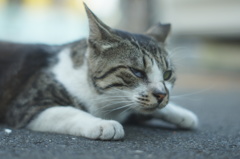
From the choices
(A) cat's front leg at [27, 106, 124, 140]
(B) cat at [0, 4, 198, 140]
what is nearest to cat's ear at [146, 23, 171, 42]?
(B) cat at [0, 4, 198, 140]

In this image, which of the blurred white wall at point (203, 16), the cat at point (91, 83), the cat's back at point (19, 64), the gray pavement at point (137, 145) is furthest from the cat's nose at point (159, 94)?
the blurred white wall at point (203, 16)

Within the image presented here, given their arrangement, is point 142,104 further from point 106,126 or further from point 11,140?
point 11,140

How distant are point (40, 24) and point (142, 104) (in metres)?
7.29

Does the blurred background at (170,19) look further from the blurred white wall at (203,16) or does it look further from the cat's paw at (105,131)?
the cat's paw at (105,131)

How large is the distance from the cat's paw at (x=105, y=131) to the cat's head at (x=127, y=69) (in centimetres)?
25

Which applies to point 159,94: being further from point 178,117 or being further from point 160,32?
point 160,32

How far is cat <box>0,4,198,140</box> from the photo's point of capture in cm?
222

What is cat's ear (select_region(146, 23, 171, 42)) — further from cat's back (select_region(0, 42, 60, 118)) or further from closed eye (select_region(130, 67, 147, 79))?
cat's back (select_region(0, 42, 60, 118))

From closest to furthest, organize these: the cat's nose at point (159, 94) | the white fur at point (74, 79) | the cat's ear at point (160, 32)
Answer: the cat's nose at point (159, 94)
the white fur at point (74, 79)
the cat's ear at point (160, 32)

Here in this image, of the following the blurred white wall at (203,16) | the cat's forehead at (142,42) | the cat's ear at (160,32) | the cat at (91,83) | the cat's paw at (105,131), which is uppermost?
the blurred white wall at (203,16)

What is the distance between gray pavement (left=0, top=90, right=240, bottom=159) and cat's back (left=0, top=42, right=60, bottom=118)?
39 centimetres

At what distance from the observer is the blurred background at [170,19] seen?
27.3ft

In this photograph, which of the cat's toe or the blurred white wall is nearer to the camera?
the cat's toe

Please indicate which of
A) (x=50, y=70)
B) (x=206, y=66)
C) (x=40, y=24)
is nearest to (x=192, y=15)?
(x=206, y=66)
